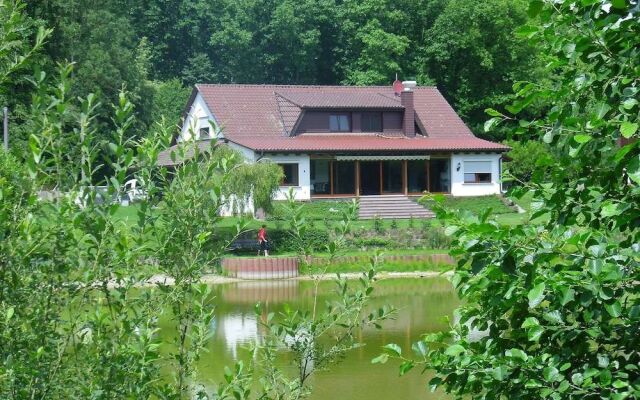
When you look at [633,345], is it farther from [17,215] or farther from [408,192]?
[408,192]

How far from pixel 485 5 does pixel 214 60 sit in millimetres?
22578

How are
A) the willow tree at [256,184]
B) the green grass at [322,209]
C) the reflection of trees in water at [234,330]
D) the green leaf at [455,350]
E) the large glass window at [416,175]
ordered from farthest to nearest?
the large glass window at [416,175]
the green grass at [322,209]
the willow tree at [256,184]
the reflection of trees in water at [234,330]
the green leaf at [455,350]

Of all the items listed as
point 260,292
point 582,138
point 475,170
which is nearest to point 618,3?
point 582,138

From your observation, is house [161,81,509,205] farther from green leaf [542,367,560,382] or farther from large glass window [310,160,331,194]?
green leaf [542,367,560,382]

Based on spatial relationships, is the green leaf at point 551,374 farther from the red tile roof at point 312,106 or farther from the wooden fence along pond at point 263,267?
the red tile roof at point 312,106

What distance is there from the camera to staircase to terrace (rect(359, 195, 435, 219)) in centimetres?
3794

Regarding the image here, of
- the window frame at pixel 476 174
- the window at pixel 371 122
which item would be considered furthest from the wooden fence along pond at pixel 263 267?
the window at pixel 371 122

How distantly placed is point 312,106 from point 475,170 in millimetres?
7033

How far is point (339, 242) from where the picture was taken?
581 centimetres

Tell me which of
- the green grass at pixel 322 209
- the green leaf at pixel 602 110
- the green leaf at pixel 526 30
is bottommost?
the green grass at pixel 322 209

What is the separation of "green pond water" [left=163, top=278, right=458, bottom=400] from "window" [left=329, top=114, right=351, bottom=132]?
13.7 m

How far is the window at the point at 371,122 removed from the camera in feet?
138

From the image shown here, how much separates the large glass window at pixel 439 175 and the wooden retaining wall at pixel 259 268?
45.1 ft

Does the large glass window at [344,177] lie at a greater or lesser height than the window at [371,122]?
lesser
